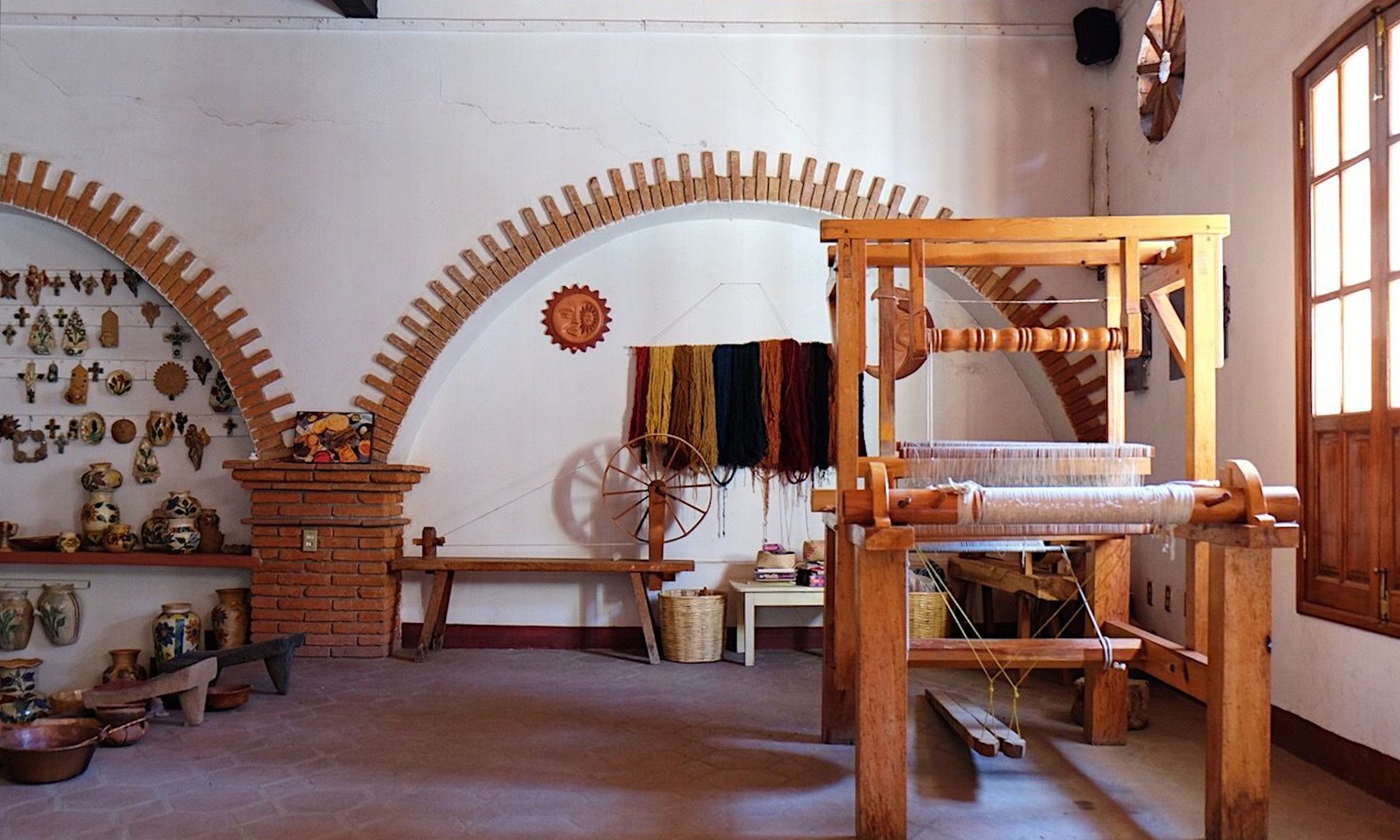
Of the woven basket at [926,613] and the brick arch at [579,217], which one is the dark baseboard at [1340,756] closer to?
the woven basket at [926,613]

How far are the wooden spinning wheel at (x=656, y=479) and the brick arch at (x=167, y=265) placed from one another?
201 centimetres

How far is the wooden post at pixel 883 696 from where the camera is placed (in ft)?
8.48

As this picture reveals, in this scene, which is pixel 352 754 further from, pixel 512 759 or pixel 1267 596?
pixel 1267 596

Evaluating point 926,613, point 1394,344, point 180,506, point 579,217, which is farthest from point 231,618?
point 1394,344

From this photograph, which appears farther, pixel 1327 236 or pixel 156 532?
pixel 156 532

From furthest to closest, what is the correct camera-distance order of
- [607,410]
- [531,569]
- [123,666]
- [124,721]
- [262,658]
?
[607,410]
[531,569]
[123,666]
[262,658]
[124,721]

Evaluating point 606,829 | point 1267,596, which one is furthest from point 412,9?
point 1267,596

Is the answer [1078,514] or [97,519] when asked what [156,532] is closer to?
[97,519]

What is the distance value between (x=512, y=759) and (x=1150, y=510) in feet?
7.85

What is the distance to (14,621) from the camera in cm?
570

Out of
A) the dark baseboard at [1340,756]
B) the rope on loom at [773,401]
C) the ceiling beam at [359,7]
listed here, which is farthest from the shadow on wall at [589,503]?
the dark baseboard at [1340,756]

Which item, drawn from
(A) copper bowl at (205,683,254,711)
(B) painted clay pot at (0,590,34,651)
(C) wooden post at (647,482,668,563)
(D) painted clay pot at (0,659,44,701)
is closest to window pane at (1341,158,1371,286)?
(C) wooden post at (647,482,668,563)

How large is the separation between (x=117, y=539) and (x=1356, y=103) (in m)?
6.73

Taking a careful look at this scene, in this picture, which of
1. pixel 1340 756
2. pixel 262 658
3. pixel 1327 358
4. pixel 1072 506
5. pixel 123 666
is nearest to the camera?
pixel 1072 506
